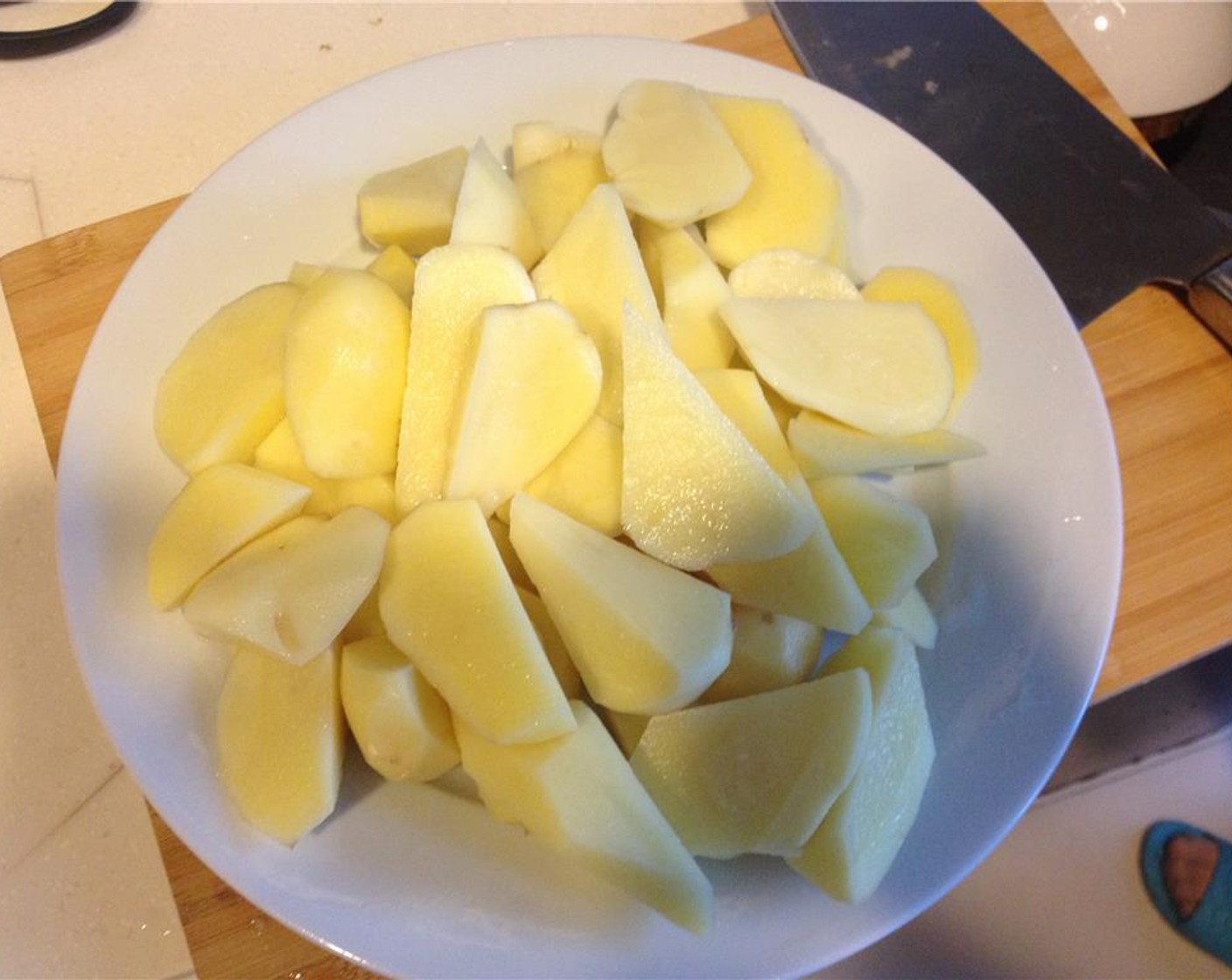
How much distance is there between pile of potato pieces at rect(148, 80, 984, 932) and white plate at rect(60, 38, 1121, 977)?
3 centimetres

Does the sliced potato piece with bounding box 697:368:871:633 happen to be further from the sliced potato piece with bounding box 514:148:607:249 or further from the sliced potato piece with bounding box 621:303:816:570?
the sliced potato piece with bounding box 514:148:607:249

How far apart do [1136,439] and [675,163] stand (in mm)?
470

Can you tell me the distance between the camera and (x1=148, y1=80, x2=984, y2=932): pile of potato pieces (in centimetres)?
54

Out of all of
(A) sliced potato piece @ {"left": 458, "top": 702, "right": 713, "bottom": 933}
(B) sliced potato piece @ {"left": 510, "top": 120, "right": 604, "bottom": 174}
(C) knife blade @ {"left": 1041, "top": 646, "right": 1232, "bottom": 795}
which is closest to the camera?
(A) sliced potato piece @ {"left": 458, "top": 702, "right": 713, "bottom": 933}

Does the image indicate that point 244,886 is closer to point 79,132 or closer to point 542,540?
point 542,540

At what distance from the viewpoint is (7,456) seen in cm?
80

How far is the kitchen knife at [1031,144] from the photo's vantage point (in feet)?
2.68

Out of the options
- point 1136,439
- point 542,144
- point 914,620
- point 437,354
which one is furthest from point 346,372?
point 1136,439

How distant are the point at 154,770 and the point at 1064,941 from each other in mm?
1086

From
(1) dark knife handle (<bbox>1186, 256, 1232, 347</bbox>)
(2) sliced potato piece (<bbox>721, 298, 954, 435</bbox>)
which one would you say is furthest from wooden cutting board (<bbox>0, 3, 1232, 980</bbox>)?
(2) sliced potato piece (<bbox>721, 298, 954, 435</bbox>)

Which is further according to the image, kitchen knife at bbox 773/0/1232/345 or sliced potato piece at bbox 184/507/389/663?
kitchen knife at bbox 773/0/1232/345

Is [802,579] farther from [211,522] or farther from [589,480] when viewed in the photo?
[211,522]

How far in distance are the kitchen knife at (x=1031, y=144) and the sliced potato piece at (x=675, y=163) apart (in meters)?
0.27

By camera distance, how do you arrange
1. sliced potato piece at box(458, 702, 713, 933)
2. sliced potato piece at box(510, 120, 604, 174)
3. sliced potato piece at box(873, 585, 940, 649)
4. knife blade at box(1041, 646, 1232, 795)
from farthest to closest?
1. knife blade at box(1041, 646, 1232, 795)
2. sliced potato piece at box(510, 120, 604, 174)
3. sliced potato piece at box(873, 585, 940, 649)
4. sliced potato piece at box(458, 702, 713, 933)
